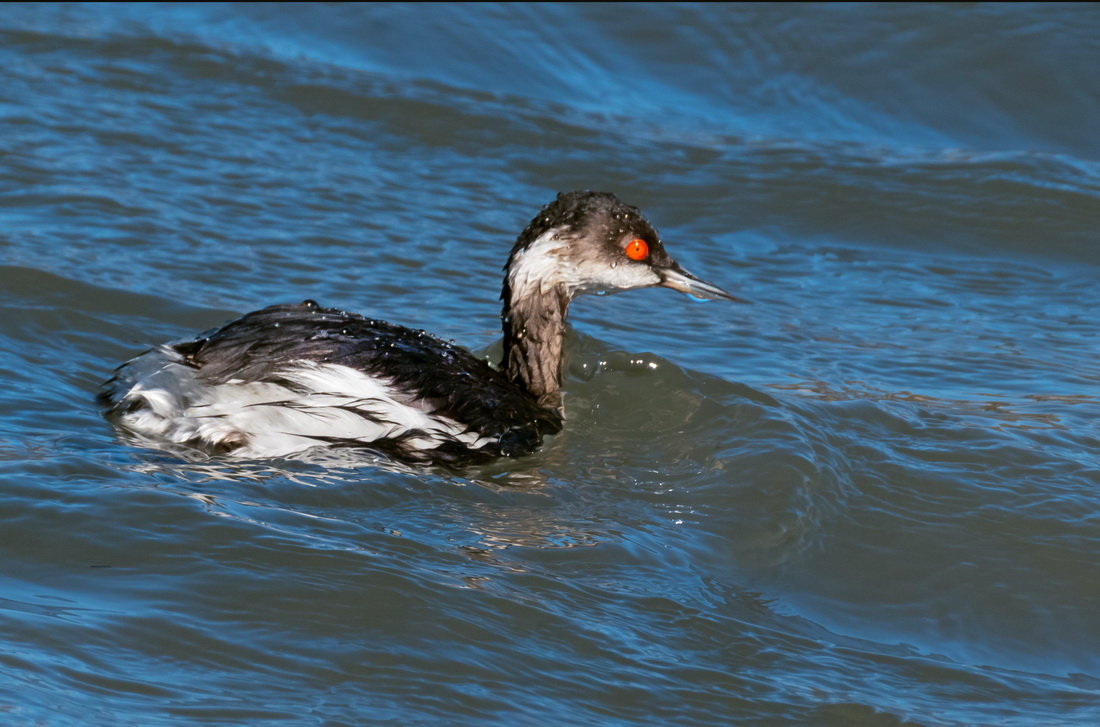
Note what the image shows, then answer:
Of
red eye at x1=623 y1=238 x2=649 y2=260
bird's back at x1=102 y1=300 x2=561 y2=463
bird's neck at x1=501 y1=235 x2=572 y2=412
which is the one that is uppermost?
red eye at x1=623 y1=238 x2=649 y2=260

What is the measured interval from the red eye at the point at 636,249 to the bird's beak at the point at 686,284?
0.34 feet

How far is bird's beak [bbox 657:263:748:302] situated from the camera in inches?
252

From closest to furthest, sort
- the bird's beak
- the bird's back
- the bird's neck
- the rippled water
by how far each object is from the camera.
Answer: the rippled water
the bird's back
the bird's neck
the bird's beak

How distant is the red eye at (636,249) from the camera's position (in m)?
6.30

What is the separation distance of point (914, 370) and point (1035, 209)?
2.57 meters

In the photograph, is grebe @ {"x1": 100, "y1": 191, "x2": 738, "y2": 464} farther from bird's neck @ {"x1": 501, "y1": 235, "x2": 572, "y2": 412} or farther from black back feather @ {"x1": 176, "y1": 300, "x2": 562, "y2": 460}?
bird's neck @ {"x1": 501, "y1": 235, "x2": 572, "y2": 412}

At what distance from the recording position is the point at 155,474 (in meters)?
5.04

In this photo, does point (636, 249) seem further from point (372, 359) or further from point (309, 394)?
A: point (309, 394)

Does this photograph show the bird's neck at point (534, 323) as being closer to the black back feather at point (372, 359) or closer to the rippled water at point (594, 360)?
the rippled water at point (594, 360)

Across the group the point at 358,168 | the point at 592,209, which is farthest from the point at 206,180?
the point at 592,209

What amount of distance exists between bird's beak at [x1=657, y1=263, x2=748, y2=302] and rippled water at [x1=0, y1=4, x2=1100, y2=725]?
1.14 feet

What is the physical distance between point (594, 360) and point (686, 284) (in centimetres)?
60

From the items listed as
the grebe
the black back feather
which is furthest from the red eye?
the black back feather

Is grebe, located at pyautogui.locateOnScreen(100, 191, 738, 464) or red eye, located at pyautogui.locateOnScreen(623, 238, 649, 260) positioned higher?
red eye, located at pyautogui.locateOnScreen(623, 238, 649, 260)
